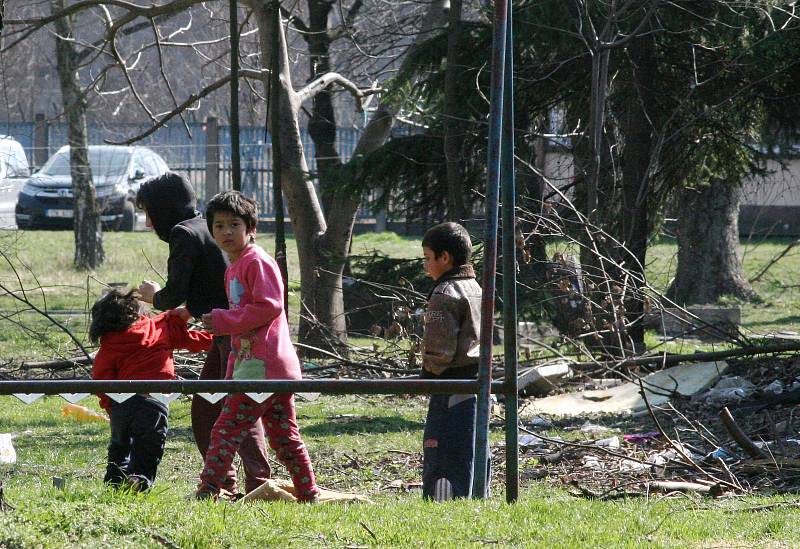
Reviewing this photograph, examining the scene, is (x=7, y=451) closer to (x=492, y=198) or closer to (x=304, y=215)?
(x=492, y=198)

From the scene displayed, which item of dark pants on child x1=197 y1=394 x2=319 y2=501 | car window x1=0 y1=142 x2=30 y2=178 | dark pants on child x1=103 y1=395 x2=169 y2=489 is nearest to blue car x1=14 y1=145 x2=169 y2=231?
car window x1=0 y1=142 x2=30 y2=178

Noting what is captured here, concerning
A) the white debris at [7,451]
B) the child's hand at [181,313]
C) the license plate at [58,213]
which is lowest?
the white debris at [7,451]

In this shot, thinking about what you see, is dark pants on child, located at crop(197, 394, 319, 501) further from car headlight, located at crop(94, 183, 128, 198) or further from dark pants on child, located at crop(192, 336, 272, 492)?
car headlight, located at crop(94, 183, 128, 198)

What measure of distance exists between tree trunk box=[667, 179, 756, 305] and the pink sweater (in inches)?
506

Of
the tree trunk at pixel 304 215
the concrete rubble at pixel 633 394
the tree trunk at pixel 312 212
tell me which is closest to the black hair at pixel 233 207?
the concrete rubble at pixel 633 394

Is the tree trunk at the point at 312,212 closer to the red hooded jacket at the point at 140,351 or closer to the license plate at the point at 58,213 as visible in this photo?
the red hooded jacket at the point at 140,351

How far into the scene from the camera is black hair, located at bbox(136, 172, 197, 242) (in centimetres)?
537

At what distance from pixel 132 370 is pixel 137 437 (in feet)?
0.99

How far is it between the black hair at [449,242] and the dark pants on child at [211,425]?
1033mm

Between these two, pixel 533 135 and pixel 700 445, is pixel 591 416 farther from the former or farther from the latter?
pixel 533 135

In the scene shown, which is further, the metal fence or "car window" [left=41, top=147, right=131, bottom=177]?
the metal fence

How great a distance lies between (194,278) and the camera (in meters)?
5.29

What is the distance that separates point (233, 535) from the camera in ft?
12.6

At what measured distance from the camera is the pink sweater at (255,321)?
473cm
